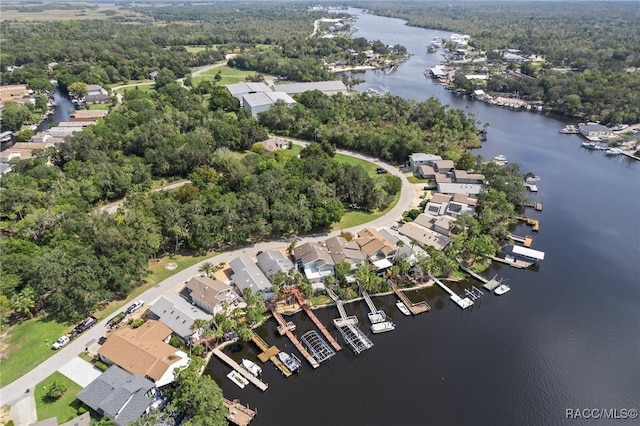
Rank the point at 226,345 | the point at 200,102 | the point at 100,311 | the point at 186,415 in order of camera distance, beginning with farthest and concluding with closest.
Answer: the point at 200,102, the point at 100,311, the point at 226,345, the point at 186,415

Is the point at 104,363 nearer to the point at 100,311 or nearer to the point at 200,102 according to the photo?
the point at 100,311

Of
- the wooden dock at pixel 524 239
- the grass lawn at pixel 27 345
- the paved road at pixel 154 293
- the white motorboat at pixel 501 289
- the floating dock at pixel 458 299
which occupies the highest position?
the wooden dock at pixel 524 239

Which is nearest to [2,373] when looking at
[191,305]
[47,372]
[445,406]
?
[47,372]

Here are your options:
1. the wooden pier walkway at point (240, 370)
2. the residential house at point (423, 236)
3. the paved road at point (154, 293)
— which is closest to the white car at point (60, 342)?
the paved road at point (154, 293)

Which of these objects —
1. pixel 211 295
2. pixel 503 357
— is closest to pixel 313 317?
pixel 211 295

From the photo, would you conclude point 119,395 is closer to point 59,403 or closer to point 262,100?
point 59,403

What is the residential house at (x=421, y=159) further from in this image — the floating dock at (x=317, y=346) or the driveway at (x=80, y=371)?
the driveway at (x=80, y=371)
